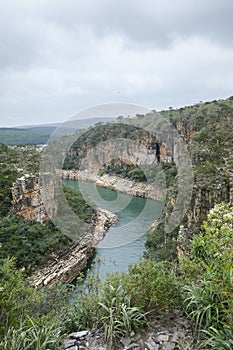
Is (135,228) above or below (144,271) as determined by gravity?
below

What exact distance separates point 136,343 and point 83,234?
13073 millimetres

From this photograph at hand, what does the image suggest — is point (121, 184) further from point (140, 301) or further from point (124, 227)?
point (140, 301)

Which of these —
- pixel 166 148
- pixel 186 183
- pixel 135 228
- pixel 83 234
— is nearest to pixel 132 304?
pixel 186 183

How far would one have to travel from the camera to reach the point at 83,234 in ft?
52.1

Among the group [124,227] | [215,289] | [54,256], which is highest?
[215,289]

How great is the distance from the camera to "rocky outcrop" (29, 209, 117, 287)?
10750mm

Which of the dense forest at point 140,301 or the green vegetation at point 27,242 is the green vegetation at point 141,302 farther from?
the green vegetation at point 27,242

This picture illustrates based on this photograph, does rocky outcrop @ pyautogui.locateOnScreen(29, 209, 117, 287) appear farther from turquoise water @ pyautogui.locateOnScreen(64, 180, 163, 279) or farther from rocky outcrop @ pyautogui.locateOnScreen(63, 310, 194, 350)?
rocky outcrop @ pyautogui.locateOnScreen(63, 310, 194, 350)

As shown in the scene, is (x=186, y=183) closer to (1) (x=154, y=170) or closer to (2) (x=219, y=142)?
(2) (x=219, y=142)

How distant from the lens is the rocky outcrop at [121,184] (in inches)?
1091

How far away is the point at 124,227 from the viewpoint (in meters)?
19.4

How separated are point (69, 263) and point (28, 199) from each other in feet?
10.9

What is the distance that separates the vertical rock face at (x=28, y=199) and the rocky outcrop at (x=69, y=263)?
2.16 meters

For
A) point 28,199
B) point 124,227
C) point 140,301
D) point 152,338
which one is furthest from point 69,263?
point 152,338
